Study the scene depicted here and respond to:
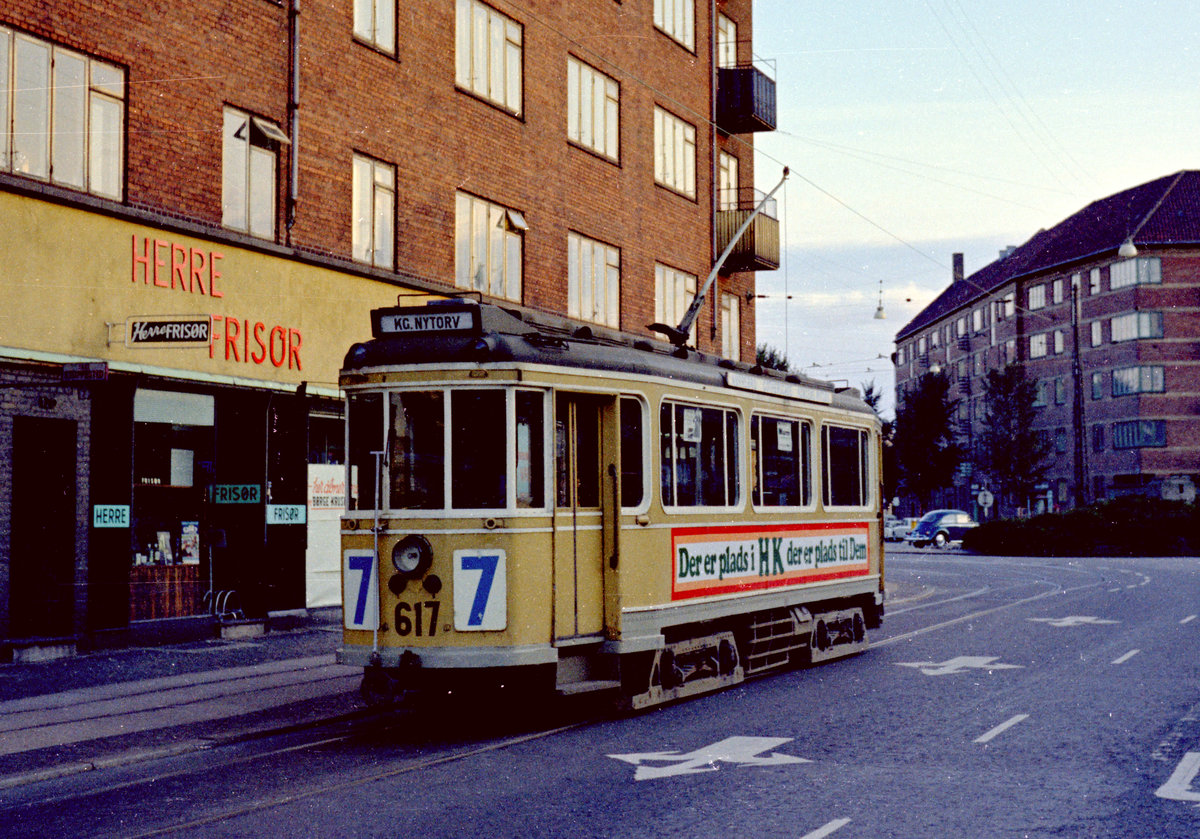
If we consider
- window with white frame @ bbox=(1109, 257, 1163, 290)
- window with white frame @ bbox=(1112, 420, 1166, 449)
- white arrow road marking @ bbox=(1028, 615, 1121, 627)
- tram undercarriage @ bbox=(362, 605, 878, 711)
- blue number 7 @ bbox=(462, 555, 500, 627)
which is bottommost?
white arrow road marking @ bbox=(1028, 615, 1121, 627)

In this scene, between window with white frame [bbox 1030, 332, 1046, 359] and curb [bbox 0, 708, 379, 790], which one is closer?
curb [bbox 0, 708, 379, 790]

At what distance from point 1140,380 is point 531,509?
68.1 meters

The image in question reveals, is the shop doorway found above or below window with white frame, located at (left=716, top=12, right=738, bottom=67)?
below

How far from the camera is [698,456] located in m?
12.8

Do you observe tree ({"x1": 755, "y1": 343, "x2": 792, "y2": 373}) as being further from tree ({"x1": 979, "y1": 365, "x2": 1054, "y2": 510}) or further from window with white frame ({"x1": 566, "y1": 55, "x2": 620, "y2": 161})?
window with white frame ({"x1": 566, "y1": 55, "x2": 620, "y2": 161})

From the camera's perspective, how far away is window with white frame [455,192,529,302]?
2303 centimetres

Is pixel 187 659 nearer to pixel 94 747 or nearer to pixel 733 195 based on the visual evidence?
pixel 94 747

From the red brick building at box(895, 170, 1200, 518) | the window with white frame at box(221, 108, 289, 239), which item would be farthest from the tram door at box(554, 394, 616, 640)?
the red brick building at box(895, 170, 1200, 518)

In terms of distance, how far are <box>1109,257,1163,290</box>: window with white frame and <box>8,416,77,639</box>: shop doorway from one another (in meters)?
66.3

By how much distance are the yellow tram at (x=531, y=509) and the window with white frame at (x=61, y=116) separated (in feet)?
21.0

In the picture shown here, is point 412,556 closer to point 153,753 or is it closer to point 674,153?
point 153,753

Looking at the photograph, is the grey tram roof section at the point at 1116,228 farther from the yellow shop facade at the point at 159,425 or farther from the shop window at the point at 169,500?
the shop window at the point at 169,500

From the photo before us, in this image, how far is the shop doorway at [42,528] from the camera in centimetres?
1514

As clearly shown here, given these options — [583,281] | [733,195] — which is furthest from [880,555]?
[733,195]
